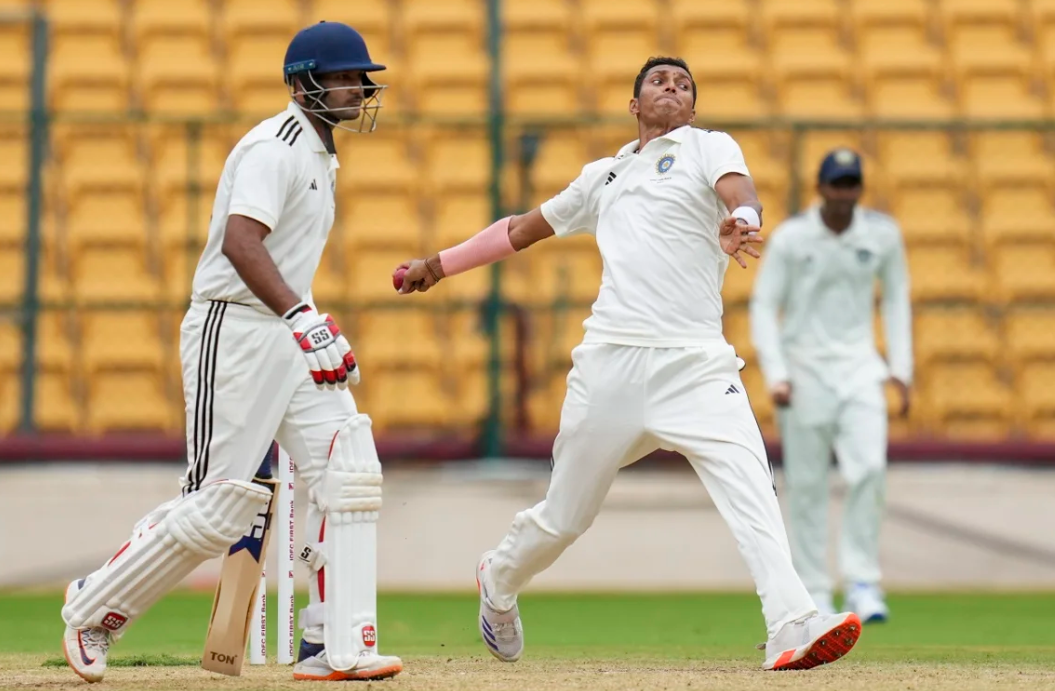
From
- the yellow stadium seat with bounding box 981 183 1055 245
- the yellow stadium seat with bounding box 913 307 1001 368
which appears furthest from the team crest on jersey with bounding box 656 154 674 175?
the yellow stadium seat with bounding box 981 183 1055 245

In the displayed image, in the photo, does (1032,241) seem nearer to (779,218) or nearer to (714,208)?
(779,218)

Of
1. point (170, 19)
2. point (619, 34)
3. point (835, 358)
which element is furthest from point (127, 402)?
Result: point (835, 358)

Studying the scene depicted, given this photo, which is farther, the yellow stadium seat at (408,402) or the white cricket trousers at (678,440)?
the yellow stadium seat at (408,402)

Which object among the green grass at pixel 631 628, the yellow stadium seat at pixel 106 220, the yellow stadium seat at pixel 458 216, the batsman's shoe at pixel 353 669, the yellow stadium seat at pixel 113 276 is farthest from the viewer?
the yellow stadium seat at pixel 106 220

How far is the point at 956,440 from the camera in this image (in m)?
11.3

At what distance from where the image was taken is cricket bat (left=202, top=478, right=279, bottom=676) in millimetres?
5617

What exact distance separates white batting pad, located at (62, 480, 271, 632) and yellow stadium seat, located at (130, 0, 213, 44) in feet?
28.0

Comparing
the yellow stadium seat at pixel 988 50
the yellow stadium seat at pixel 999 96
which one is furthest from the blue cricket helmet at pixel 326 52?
the yellow stadium seat at pixel 988 50

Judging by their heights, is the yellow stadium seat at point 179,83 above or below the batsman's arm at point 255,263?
above

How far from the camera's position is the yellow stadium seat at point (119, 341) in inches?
449

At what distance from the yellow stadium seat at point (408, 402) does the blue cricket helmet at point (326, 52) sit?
5.72m

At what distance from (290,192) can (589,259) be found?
6.08 metres

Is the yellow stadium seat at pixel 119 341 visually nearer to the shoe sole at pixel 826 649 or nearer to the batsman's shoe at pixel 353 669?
Result: the batsman's shoe at pixel 353 669

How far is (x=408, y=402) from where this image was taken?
11391 mm
